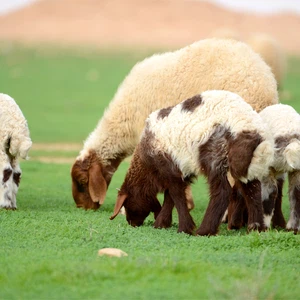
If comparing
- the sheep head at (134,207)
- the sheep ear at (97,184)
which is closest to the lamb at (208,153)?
the sheep head at (134,207)

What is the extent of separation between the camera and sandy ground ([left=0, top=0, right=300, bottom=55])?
111m

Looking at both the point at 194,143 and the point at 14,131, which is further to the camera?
the point at 14,131

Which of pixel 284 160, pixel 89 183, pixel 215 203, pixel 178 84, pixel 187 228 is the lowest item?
pixel 89 183

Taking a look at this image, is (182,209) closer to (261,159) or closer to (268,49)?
(261,159)

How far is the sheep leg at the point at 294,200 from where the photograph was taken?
900 centimetres

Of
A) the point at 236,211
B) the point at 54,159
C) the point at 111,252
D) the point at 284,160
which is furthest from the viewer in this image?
the point at 54,159

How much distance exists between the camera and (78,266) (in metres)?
6.75

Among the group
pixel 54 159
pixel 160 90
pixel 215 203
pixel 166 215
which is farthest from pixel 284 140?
pixel 54 159

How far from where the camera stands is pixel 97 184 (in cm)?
1152

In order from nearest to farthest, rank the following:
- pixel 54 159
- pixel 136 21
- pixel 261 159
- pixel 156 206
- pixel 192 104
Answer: pixel 261 159 → pixel 192 104 → pixel 156 206 → pixel 54 159 → pixel 136 21

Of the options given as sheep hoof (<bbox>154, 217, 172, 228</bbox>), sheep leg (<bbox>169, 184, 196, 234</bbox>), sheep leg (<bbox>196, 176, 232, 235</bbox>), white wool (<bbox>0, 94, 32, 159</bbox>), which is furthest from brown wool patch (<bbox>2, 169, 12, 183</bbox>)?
sheep leg (<bbox>196, 176, 232, 235</bbox>)

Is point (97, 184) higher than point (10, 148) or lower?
lower

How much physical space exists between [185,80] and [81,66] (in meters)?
46.1

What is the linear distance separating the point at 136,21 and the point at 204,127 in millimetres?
117516
